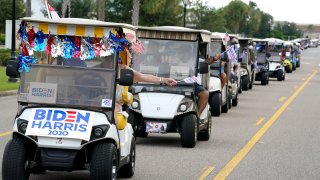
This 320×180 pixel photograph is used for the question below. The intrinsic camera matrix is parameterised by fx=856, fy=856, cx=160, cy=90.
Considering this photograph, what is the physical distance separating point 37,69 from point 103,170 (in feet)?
5.57

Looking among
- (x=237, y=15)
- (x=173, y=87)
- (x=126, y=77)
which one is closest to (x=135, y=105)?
(x=173, y=87)

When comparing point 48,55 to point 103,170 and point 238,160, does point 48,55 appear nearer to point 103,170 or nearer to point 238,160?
point 103,170

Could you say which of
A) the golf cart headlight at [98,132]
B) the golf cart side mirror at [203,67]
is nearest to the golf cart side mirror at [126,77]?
the golf cart headlight at [98,132]

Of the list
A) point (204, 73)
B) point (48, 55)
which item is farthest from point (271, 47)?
point (48, 55)

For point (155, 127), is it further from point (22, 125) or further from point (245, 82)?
point (245, 82)

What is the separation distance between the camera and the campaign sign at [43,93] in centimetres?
1041

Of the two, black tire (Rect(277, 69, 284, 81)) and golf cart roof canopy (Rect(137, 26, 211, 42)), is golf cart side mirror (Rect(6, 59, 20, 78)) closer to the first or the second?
golf cart roof canopy (Rect(137, 26, 211, 42))

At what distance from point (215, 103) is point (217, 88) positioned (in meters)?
0.42

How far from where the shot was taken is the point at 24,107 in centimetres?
1023

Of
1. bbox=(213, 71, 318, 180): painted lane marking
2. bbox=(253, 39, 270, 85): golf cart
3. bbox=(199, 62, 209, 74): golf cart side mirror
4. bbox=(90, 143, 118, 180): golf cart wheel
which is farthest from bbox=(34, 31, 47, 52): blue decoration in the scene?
bbox=(253, 39, 270, 85): golf cart

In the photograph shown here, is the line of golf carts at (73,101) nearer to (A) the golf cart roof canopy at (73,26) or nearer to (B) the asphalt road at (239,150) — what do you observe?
(A) the golf cart roof canopy at (73,26)

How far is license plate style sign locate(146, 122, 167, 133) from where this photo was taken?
1556 centimetres

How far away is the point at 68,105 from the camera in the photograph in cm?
1026

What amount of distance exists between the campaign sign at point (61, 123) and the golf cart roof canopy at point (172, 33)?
6.88 metres
